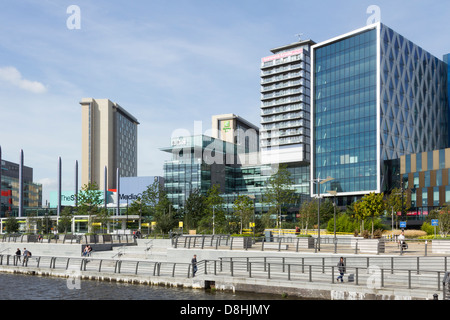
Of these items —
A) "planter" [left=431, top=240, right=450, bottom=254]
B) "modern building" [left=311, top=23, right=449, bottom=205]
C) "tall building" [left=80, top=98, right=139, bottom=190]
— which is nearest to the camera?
"planter" [left=431, top=240, right=450, bottom=254]

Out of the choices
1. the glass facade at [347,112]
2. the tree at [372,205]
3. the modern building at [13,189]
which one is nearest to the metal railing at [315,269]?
the tree at [372,205]

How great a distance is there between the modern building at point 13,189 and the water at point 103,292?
120048mm

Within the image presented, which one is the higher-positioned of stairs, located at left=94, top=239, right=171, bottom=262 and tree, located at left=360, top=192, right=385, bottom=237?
tree, located at left=360, top=192, right=385, bottom=237

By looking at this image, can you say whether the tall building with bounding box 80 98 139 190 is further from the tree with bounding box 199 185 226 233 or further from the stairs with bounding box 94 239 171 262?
the stairs with bounding box 94 239 171 262

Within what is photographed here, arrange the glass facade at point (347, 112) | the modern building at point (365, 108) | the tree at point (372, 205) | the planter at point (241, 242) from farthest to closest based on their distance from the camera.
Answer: the glass facade at point (347, 112) < the modern building at point (365, 108) < the tree at point (372, 205) < the planter at point (241, 242)

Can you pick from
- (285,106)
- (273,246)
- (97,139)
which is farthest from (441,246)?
(97,139)

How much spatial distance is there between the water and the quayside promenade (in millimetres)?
698

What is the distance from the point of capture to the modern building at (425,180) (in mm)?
87062

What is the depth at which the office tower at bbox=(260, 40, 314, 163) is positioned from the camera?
144m

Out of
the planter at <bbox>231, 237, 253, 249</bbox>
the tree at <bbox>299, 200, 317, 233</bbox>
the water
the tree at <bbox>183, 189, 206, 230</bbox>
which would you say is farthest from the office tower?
the water

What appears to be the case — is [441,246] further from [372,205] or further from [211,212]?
[211,212]

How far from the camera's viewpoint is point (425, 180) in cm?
8988

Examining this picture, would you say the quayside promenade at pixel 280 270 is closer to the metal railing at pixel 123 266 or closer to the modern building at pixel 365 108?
the metal railing at pixel 123 266
